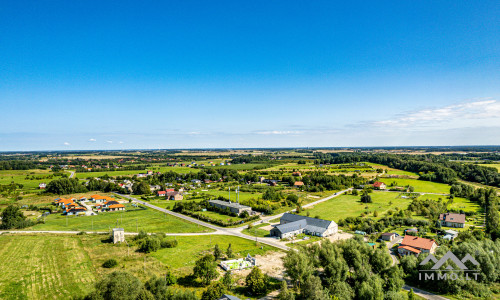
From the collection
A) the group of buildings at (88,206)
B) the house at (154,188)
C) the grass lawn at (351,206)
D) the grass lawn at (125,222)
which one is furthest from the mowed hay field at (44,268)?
the house at (154,188)

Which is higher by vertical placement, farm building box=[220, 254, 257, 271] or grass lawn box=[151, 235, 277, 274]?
farm building box=[220, 254, 257, 271]

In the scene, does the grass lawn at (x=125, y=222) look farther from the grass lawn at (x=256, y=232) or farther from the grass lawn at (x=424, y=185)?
the grass lawn at (x=424, y=185)

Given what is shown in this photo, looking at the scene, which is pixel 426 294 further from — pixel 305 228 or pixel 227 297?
pixel 305 228

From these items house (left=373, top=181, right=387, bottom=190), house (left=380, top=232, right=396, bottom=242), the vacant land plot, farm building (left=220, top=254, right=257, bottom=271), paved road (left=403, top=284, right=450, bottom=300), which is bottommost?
paved road (left=403, top=284, right=450, bottom=300)

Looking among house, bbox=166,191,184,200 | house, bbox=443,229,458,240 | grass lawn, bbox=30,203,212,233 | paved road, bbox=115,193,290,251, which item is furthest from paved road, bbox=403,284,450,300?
house, bbox=166,191,184,200

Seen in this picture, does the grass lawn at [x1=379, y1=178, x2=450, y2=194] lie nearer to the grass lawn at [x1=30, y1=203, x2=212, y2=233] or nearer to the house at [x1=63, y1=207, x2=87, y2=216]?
the grass lawn at [x1=30, y1=203, x2=212, y2=233]

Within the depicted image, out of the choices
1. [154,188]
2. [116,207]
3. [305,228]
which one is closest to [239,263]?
[305,228]

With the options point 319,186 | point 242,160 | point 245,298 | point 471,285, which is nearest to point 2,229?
point 245,298
